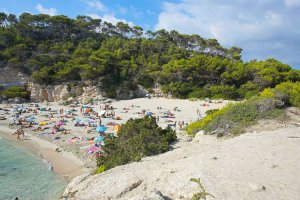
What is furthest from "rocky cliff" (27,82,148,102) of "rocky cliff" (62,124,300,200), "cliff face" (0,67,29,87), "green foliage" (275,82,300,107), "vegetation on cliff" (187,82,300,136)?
"rocky cliff" (62,124,300,200)

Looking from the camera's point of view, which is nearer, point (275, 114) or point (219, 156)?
point (219, 156)

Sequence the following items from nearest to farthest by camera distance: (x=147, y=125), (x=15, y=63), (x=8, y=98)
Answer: (x=147, y=125) → (x=8, y=98) → (x=15, y=63)

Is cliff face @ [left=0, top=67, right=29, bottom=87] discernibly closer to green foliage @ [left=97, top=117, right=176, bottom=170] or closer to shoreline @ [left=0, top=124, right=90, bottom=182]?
shoreline @ [left=0, top=124, right=90, bottom=182]

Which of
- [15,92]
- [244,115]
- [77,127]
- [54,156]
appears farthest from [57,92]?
[244,115]

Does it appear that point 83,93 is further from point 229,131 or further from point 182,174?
point 182,174

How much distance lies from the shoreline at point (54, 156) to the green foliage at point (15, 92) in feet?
67.8

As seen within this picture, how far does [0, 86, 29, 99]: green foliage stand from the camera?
167 ft

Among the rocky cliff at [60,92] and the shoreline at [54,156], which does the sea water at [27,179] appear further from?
the rocky cliff at [60,92]

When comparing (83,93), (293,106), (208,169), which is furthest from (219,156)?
(83,93)

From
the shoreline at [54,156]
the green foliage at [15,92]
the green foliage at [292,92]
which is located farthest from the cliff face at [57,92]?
the green foliage at [292,92]

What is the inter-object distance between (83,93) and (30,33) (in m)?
28.9

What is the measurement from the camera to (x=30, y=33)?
71.1 meters

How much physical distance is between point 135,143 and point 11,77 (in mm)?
47067

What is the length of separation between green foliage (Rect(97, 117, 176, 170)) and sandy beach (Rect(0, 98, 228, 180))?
214 cm
